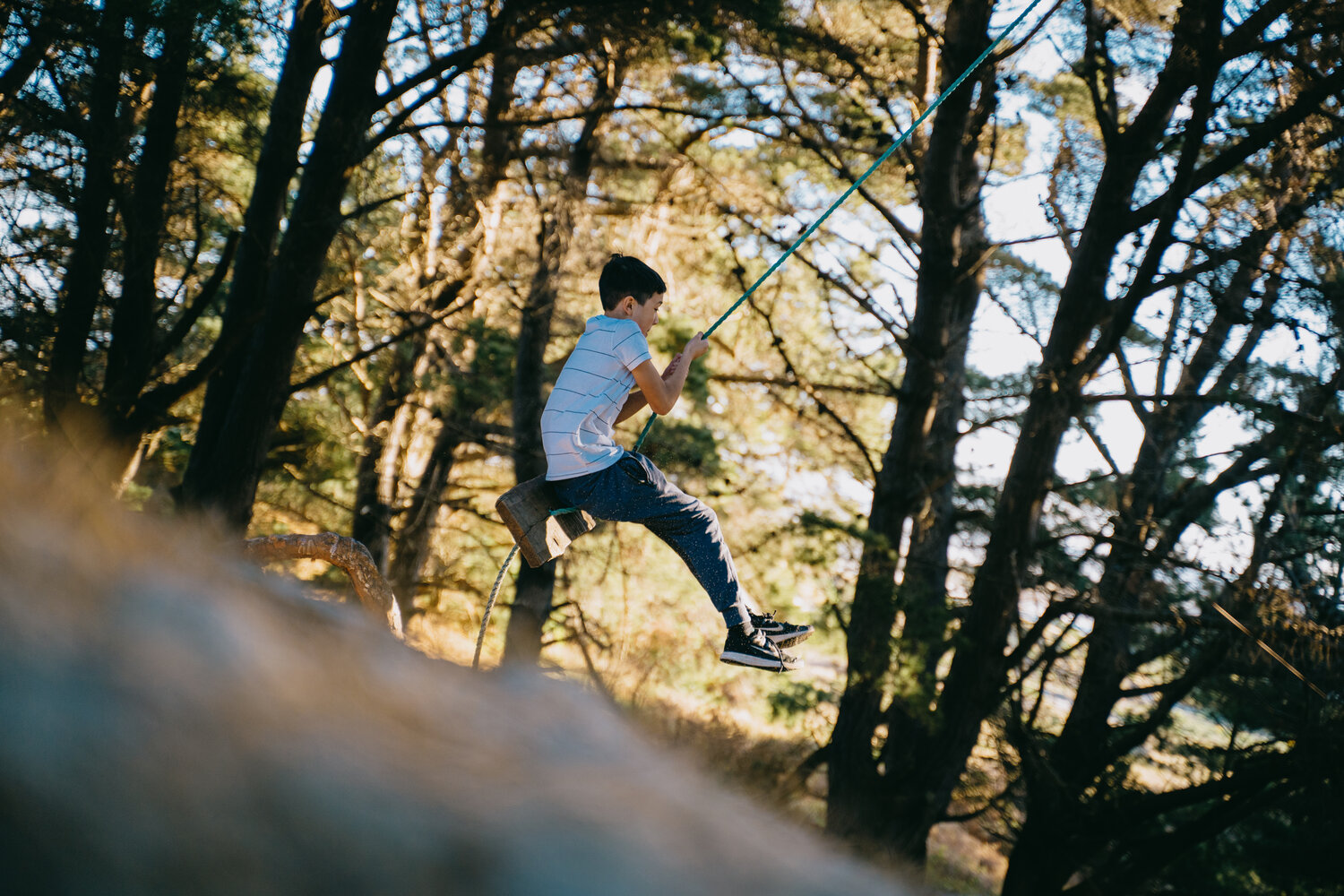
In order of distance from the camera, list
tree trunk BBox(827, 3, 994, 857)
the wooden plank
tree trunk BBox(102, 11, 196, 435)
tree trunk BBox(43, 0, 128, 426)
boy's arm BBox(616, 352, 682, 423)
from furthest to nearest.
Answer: tree trunk BBox(827, 3, 994, 857)
tree trunk BBox(102, 11, 196, 435)
tree trunk BBox(43, 0, 128, 426)
boy's arm BBox(616, 352, 682, 423)
the wooden plank

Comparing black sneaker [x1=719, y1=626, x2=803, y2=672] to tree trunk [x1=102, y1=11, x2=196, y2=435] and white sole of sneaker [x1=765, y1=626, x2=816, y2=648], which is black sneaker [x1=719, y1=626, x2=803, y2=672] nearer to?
white sole of sneaker [x1=765, y1=626, x2=816, y2=648]

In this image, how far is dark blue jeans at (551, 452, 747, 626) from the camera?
4027mm

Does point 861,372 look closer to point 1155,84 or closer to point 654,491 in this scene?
point 1155,84

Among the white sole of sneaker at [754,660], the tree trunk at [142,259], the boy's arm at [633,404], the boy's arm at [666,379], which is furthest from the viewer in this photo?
the tree trunk at [142,259]

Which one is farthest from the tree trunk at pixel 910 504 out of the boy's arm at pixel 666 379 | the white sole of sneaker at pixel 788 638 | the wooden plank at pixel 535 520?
the boy's arm at pixel 666 379

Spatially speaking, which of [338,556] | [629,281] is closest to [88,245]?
[338,556]

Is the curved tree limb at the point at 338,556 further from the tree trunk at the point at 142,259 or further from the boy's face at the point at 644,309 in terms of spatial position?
the tree trunk at the point at 142,259

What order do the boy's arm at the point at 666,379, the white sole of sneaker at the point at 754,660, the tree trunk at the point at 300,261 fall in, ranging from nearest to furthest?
1. the boy's arm at the point at 666,379
2. the white sole of sneaker at the point at 754,660
3. the tree trunk at the point at 300,261

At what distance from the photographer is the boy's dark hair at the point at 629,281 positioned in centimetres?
401

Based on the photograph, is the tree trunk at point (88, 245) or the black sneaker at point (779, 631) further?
the tree trunk at point (88, 245)

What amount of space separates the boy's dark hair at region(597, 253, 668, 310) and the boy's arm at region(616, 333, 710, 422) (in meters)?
0.31

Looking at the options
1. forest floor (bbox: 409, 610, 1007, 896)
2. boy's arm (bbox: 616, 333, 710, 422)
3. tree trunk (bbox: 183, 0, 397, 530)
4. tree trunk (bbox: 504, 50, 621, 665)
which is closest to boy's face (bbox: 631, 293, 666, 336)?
boy's arm (bbox: 616, 333, 710, 422)

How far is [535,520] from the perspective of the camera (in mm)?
4098

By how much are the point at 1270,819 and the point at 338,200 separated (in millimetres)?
14146
